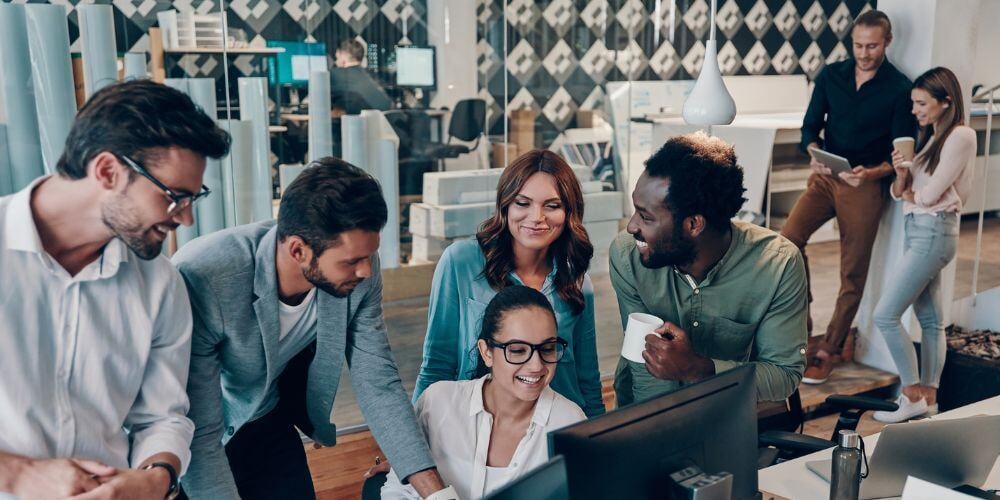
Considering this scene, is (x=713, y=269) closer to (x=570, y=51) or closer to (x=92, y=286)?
(x=92, y=286)

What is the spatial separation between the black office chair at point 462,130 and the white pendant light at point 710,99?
3.78ft

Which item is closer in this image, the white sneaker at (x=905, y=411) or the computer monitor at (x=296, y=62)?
the computer monitor at (x=296, y=62)

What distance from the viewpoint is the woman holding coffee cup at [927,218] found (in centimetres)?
397

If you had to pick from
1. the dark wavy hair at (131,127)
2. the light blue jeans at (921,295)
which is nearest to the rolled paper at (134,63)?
the dark wavy hair at (131,127)

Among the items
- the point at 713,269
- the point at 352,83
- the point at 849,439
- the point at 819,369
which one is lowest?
the point at 819,369

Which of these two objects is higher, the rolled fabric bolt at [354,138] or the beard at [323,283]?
the rolled fabric bolt at [354,138]

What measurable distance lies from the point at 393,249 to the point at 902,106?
2404 millimetres

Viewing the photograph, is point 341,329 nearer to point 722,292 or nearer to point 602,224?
point 722,292

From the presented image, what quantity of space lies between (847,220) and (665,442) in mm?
3216

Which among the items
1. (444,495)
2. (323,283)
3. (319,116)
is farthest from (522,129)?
(444,495)

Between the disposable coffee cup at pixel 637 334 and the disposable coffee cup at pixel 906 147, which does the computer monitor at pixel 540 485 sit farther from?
the disposable coffee cup at pixel 906 147

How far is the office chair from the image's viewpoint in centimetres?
229

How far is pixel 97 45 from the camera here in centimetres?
282

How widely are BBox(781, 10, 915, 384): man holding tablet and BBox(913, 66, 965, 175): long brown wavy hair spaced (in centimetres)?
19
